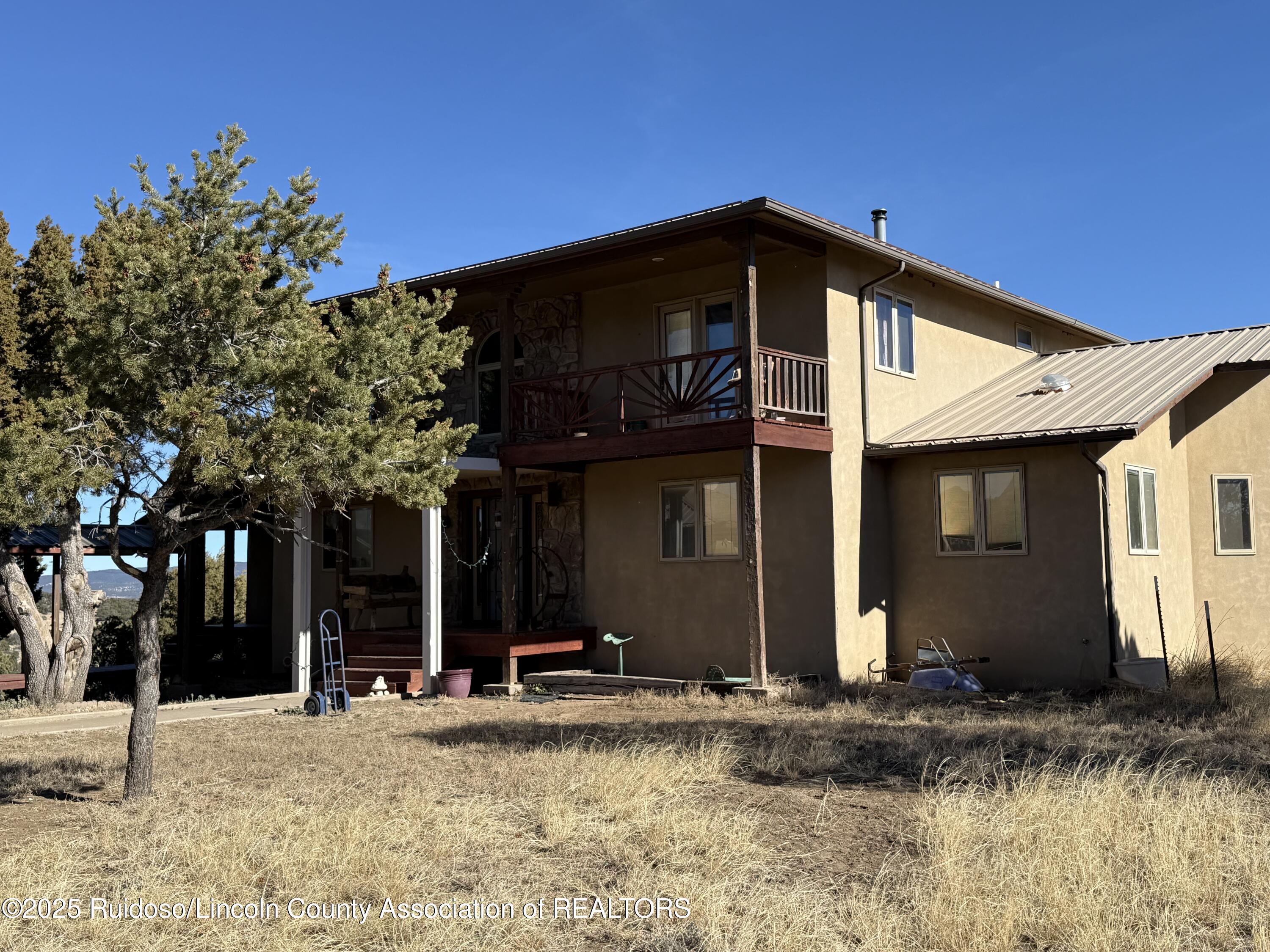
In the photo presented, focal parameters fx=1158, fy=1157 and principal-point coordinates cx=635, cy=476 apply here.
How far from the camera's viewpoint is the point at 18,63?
12859 mm

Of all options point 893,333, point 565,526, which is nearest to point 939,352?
point 893,333

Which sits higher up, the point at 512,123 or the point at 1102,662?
the point at 512,123

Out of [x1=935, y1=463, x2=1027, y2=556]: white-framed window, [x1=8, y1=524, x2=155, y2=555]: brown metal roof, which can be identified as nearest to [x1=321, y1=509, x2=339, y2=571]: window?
[x1=8, y1=524, x2=155, y2=555]: brown metal roof

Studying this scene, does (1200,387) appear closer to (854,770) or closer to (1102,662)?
(1102,662)

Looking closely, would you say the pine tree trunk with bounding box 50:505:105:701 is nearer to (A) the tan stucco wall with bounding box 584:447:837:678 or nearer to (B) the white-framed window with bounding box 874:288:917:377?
(A) the tan stucco wall with bounding box 584:447:837:678

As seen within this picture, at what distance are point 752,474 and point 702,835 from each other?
753 cm

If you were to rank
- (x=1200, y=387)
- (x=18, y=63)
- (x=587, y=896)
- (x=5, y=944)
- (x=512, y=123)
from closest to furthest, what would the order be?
(x=5, y=944), (x=587, y=896), (x=18, y=63), (x=1200, y=387), (x=512, y=123)

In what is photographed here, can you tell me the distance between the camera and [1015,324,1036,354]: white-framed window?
19766 millimetres

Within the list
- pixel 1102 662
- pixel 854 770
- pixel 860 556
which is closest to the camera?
pixel 854 770

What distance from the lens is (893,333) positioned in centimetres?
1669

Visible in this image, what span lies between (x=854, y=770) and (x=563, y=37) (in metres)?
12.4

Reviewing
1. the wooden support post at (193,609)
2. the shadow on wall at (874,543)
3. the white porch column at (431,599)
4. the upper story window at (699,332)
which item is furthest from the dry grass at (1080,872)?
the wooden support post at (193,609)

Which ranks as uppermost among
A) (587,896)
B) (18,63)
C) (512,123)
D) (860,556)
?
(512,123)

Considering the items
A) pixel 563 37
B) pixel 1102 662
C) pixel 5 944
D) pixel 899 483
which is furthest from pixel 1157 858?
pixel 563 37
